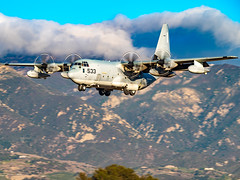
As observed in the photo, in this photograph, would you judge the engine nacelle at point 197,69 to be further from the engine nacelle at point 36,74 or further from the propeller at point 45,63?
the engine nacelle at point 36,74

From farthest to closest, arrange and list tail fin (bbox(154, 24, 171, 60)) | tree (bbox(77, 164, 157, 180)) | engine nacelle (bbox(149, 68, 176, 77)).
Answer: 1. tree (bbox(77, 164, 157, 180))
2. tail fin (bbox(154, 24, 171, 60))
3. engine nacelle (bbox(149, 68, 176, 77))

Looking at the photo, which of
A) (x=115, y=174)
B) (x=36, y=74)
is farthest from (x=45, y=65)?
(x=115, y=174)

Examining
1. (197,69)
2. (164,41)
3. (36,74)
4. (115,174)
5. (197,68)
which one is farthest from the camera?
→ (115,174)

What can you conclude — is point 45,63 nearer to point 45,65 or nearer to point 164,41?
point 45,65

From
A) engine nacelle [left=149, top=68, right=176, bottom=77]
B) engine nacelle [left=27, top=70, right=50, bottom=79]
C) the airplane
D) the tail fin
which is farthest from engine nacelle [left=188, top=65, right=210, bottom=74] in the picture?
engine nacelle [left=27, top=70, right=50, bottom=79]

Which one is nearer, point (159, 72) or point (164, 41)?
point (159, 72)

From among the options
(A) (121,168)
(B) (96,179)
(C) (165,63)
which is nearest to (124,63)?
(C) (165,63)

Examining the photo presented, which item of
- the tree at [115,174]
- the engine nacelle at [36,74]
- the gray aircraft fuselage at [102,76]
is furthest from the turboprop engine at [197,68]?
the tree at [115,174]

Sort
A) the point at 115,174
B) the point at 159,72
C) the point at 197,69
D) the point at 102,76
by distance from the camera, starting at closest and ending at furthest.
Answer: the point at 197,69
the point at 102,76
the point at 159,72
the point at 115,174

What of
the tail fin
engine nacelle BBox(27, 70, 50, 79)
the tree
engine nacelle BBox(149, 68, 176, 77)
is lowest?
the tree

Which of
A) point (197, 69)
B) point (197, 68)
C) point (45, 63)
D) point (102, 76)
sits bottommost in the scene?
point (102, 76)

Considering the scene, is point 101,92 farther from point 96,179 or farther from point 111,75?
point 96,179

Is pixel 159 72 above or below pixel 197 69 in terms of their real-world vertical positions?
above

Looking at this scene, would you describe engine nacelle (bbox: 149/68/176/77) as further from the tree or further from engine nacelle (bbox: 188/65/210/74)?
the tree
